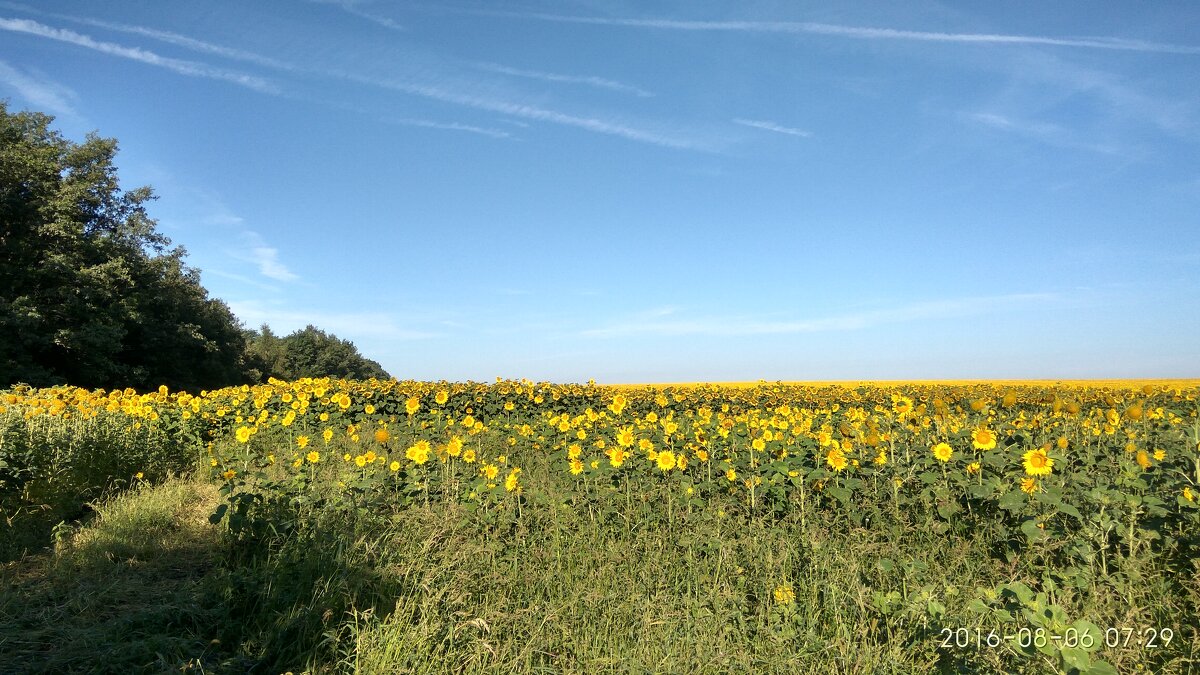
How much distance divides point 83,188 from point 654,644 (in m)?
31.2

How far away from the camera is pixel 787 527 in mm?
4250

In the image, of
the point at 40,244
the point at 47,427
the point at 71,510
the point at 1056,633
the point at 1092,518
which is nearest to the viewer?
the point at 1056,633

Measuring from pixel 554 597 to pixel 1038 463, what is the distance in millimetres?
2965

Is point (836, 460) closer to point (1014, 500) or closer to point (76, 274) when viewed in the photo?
point (1014, 500)

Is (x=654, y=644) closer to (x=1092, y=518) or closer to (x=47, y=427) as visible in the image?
(x=1092, y=518)

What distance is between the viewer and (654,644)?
2.97m

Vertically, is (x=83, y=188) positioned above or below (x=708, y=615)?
above

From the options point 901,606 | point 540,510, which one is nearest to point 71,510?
point 540,510

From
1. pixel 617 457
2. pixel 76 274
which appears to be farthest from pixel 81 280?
pixel 617 457

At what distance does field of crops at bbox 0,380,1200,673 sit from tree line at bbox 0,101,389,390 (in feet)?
69.4

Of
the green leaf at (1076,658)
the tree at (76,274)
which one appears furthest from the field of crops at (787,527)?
the tree at (76,274)

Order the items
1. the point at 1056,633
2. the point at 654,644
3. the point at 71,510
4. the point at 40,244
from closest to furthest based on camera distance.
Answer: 1. the point at 1056,633
2. the point at 654,644
3. the point at 71,510
4. the point at 40,244

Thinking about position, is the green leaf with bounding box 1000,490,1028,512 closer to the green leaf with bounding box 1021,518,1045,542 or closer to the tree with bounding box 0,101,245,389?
the green leaf with bounding box 1021,518,1045,542

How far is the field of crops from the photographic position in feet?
9.37
